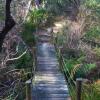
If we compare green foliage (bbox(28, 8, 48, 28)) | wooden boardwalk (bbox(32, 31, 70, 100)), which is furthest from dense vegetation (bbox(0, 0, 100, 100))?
wooden boardwalk (bbox(32, 31, 70, 100))

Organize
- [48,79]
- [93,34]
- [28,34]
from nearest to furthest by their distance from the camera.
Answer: [48,79], [28,34], [93,34]

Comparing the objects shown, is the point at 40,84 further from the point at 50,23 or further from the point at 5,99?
the point at 50,23

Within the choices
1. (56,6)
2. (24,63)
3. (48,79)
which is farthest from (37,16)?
(48,79)

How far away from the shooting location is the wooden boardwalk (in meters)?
9.67

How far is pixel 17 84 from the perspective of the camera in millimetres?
12172

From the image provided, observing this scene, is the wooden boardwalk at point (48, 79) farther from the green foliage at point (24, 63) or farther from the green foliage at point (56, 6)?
the green foliage at point (56, 6)

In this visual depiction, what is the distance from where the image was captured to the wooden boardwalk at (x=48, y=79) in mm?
9672

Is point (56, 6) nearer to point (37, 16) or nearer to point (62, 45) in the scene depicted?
point (37, 16)

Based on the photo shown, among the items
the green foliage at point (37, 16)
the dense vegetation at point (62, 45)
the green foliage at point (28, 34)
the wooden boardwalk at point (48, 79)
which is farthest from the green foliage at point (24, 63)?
the green foliage at point (37, 16)

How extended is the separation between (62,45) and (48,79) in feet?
20.4

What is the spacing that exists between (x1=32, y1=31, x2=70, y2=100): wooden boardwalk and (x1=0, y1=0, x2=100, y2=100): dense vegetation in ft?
1.06

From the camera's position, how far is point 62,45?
17172 mm

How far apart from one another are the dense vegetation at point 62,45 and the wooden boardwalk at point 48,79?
12.7 inches

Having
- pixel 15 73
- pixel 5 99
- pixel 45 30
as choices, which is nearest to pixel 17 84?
pixel 15 73
